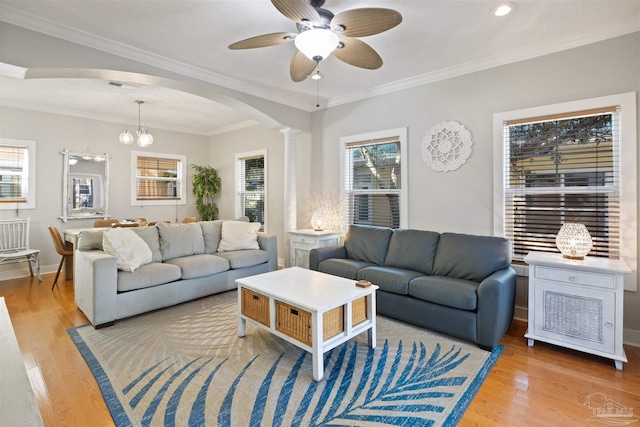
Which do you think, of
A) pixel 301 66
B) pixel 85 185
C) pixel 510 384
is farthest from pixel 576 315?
pixel 85 185

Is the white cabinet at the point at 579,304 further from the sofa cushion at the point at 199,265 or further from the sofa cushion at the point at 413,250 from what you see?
the sofa cushion at the point at 199,265

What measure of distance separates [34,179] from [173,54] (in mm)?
3699

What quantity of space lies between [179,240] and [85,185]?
9.42 feet

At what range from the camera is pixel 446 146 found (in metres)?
3.76

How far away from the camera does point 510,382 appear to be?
7.25 feet

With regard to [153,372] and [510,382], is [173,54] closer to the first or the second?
[153,372]

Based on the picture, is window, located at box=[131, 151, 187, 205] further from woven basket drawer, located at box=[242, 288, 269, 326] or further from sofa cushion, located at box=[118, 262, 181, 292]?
woven basket drawer, located at box=[242, 288, 269, 326]

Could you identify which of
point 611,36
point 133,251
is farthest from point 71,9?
point 611,36

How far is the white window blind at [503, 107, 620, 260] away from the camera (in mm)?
2836

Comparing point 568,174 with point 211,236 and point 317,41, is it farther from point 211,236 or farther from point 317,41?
point 211,236

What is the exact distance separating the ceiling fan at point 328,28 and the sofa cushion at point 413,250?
1981mm

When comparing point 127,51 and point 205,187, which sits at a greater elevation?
point 127,51

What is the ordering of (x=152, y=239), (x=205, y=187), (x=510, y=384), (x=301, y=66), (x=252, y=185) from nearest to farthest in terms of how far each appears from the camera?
1. (x=510, y=384)
2. (x=301, y=66)
3. (x=152, y=239)
4. (x=252, y=185)
5. (x=205, y=187)

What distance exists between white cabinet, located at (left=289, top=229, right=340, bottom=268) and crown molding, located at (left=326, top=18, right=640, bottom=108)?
6.53ft
